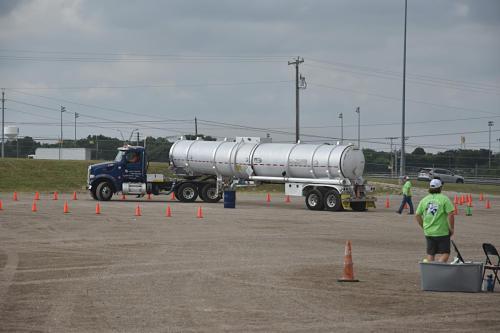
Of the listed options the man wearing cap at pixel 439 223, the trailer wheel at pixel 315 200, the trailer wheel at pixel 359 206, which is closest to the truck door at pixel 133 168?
the trailer wheel at pixel 315 200

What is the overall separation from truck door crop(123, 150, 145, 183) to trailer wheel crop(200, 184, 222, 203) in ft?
10.5

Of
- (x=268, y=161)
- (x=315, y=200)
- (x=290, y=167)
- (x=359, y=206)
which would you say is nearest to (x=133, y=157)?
(x=268, y=161)

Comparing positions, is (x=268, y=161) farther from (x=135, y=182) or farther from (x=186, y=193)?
(x=135, y=182)

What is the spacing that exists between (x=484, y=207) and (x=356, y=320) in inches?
1354

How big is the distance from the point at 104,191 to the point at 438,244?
30.6m

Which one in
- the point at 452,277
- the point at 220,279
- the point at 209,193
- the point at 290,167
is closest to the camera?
the point at 452,277

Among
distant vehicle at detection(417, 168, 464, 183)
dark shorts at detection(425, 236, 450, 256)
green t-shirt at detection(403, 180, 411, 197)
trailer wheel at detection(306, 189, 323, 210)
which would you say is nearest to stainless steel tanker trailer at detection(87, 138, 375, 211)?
trailer wheel at detection(306, 189, 323, 210)

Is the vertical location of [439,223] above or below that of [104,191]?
above

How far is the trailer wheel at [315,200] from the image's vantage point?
38.4 metres

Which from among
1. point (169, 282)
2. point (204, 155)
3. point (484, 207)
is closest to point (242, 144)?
point (204, 155)

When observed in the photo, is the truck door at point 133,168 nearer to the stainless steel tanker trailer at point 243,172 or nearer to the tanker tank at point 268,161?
the stainless steel tanker trailer at point 243,172

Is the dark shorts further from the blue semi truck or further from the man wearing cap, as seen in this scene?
the blue semi truck

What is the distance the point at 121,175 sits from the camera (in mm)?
43312

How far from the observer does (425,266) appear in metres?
13.8
